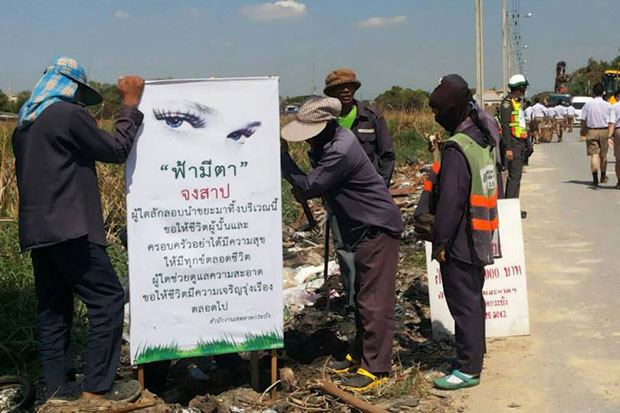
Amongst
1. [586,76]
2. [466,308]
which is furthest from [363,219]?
[586,76]

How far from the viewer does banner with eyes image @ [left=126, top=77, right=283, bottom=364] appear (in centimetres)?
412

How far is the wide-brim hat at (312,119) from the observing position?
4453mm

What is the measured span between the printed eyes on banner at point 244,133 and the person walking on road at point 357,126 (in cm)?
208

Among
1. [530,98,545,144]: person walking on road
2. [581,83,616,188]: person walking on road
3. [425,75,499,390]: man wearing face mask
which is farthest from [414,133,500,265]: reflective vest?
[530,98,545,144]: person walking on road

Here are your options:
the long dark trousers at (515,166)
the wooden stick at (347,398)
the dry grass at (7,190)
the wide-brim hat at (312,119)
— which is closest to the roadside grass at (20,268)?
the dry grass at (7,190)

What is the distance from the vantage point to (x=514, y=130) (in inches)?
402

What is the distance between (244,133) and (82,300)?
1368mm

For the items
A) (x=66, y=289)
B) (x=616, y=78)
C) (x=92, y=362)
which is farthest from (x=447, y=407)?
(x=616, y=78)

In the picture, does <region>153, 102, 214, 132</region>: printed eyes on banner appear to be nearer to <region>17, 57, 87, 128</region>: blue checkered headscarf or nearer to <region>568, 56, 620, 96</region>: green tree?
<region>17, 57, 87, 128</region>: blue checkered headscarf

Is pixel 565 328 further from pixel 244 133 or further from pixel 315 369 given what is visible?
pixel 244 133

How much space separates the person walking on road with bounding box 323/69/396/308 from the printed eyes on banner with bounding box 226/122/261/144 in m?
2.08

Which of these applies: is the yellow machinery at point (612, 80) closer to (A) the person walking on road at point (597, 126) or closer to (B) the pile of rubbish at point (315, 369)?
(A) the person walking on road at point (597, 126)

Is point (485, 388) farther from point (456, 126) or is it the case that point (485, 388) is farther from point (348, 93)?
point (348, 93)

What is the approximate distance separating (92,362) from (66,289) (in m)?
0.48
